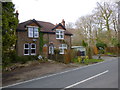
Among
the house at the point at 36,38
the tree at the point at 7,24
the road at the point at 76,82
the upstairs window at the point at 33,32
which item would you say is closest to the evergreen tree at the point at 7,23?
the tree at the point at 7,24

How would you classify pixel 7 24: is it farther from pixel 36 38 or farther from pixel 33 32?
pixel 36 38

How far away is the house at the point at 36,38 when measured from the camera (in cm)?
1950

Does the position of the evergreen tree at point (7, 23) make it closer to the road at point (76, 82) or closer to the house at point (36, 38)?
the house at point (36, 38)

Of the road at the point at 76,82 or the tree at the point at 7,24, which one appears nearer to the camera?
the road at the point at 76,82

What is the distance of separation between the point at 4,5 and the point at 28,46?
856 cm

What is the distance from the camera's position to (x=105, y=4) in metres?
34.2

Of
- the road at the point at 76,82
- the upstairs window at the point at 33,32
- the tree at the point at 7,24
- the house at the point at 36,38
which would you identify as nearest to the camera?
the road at the point at 76,82

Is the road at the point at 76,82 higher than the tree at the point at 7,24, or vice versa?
the tree at the point at 7,24

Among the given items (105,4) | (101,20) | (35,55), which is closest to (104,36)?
(101,20)

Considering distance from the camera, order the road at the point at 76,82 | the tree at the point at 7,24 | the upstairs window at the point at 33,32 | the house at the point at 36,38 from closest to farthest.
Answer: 1. the road at the point at 76,82
2. the tree at the point at 7,24
3. the house at the point at 36,38
4. the upstairs window at the point at 33,32

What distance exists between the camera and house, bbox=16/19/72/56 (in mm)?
19500

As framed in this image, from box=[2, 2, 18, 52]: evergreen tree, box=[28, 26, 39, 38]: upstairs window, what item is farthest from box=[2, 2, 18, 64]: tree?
box=[28, 26, 39, 38]: upstairs window

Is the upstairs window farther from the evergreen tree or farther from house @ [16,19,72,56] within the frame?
the evergreen tree

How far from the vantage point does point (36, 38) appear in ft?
68.0
